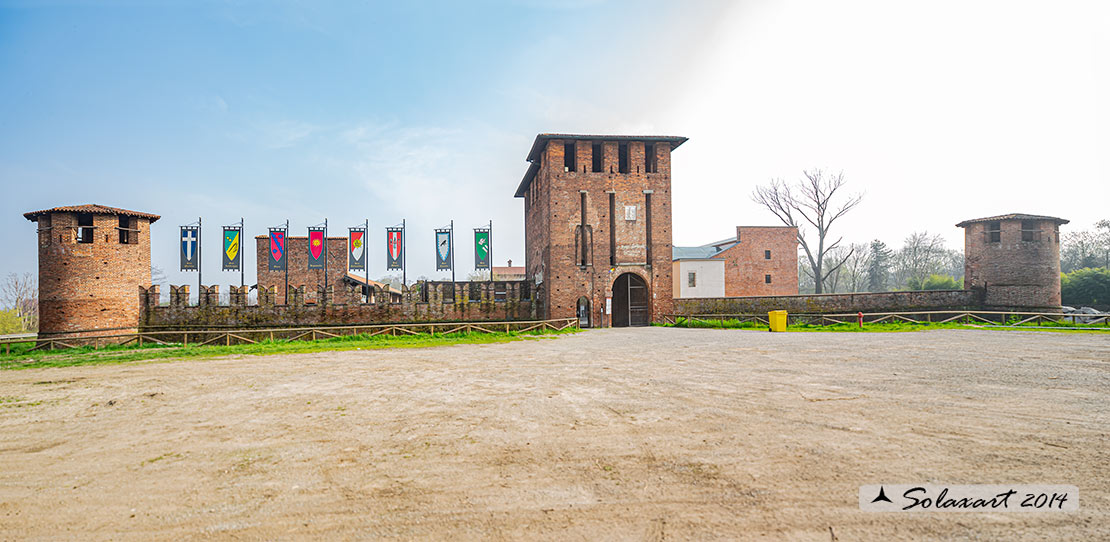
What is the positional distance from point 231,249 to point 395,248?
7832 millimetres

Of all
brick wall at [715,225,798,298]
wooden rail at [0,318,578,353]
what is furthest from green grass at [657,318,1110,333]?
brick wall at [715,225,798,298]

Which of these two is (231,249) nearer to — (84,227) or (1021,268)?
(84,227)

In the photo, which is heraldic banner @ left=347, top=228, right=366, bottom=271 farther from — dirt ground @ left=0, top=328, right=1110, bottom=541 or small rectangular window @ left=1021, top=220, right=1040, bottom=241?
small rectangular window @ left=1021, top=220, right=1040, bottom=241

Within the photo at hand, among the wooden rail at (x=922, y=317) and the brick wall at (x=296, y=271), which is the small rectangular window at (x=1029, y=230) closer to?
the wooden rail at (x=922, y=317)

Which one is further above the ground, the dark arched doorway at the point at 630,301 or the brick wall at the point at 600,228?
the brick wall at the point at 600,228

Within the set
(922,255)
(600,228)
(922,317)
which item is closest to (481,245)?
(600,228)

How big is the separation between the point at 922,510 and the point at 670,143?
81.3 feet

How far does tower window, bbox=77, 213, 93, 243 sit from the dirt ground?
13834 mm

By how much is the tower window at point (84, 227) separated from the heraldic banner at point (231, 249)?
554cm

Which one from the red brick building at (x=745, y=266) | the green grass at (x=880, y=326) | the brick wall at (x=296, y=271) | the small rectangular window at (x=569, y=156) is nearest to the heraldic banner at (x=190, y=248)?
the brick wall at (x=296, y=271)

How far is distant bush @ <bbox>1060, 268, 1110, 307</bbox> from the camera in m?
29.8

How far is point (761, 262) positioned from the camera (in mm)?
40156

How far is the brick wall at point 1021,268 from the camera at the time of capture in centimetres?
2377

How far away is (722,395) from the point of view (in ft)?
21.9
